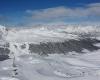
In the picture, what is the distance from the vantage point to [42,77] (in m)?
162

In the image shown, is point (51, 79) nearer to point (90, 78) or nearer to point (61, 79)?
point (61, 79)

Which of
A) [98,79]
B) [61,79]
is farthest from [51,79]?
[98,79]

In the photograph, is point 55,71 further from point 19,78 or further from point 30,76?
point 19,78

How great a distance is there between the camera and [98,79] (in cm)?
14588

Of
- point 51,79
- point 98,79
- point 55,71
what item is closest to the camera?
point 98,79

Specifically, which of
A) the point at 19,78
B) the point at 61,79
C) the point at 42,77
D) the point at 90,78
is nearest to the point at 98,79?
the point at 90,78

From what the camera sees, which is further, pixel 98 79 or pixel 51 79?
pixel 51 79

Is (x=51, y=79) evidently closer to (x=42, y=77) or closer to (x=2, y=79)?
(x=42, y=77)

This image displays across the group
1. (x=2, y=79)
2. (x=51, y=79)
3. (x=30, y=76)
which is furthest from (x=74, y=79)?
(x=2, y=79)

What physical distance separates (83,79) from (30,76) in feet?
119

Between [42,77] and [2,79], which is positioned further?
[42,77]

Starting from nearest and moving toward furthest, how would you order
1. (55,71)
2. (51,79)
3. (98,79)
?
1. (98,79)
2. (51,79)
3. (55,71)

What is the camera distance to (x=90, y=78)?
152375mm

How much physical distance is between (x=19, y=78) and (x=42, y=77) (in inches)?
676
